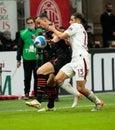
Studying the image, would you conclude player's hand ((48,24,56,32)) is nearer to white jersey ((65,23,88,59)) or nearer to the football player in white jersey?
the football player in white jersey

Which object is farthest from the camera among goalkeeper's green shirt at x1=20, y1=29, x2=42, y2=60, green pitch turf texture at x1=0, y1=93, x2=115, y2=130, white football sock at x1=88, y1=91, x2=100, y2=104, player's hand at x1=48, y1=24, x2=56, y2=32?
goalkeeper's green shirt at x1=20, y1=29, x2=42, y2=60

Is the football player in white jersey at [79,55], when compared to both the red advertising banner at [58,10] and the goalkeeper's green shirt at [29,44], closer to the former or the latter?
the goalkeeper's green shirt at [29,44]

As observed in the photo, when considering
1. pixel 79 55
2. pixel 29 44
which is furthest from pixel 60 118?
pixel 29 44

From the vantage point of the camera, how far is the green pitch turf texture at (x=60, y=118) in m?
14.9

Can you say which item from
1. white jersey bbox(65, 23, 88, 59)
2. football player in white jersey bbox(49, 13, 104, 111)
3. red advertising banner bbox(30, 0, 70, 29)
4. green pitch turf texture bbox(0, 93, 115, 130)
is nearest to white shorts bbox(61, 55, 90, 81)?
football player in white jersey bbox(49, 13, 104, 111)

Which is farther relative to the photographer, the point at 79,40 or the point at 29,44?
the point at 29,44

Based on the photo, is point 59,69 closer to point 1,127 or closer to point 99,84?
point 1,127

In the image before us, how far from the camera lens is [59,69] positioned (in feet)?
61.8

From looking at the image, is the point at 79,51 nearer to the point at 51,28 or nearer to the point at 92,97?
the point at 51,28

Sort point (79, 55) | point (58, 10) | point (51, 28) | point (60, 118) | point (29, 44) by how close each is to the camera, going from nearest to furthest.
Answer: point (60, 118)
point (51, 28)
point (79, 55)
point (29, 44)
point (58, 10)

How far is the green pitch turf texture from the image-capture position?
48.7ft

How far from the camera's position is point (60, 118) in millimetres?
16375

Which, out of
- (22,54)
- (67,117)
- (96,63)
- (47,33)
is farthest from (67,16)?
(67,117)

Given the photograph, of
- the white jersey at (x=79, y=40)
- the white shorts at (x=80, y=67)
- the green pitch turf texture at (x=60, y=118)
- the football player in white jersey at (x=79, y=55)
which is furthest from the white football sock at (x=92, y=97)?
the white jersey at (x=79, y=40)
